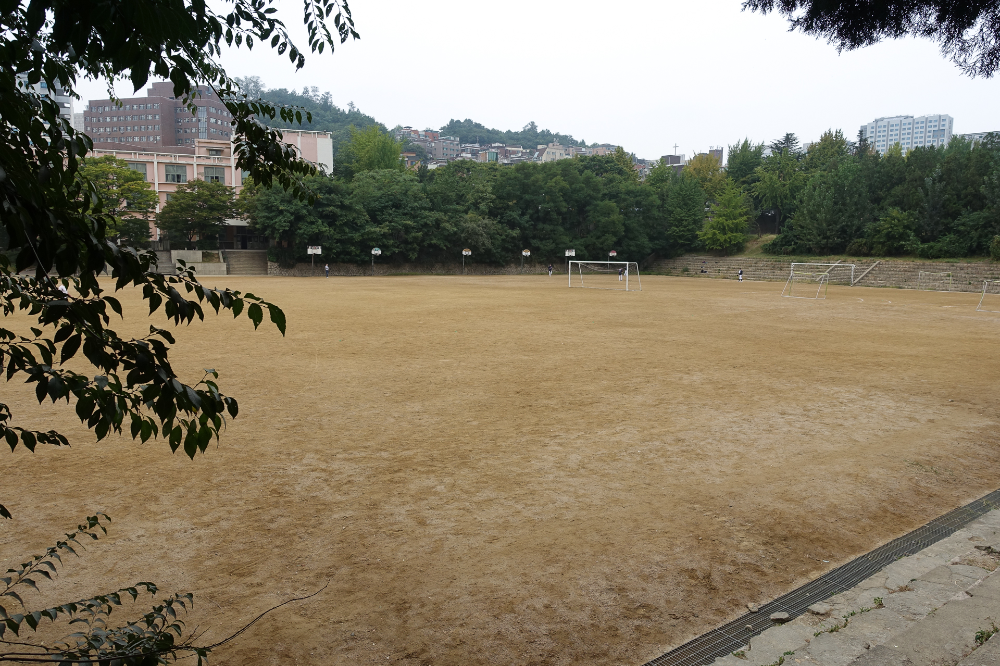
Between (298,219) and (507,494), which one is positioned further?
(298,219)

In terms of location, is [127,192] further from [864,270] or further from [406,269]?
[864,270]

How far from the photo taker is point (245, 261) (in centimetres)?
6025

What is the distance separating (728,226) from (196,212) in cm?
5163

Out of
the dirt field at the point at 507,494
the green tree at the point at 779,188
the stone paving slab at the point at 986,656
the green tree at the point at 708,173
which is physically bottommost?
the dirt field at the point at 507,494

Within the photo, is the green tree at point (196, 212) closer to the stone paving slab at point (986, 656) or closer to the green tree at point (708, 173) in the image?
the green tree at point (708, 173)

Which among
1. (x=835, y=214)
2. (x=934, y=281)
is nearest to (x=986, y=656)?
(x=934, y=281)

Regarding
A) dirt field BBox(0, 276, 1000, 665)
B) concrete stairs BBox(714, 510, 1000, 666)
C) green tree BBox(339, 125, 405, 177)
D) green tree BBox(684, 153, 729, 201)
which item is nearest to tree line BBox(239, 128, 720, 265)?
green tree BBox(339, 125, 405, 177)

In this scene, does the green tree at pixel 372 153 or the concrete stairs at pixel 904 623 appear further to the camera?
the green tree at pixel 372 153

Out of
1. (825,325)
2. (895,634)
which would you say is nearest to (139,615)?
(895,634)

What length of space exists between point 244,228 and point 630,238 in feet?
132

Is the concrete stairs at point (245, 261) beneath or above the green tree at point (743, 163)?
beneath

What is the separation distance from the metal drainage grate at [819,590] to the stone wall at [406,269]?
56496 mm

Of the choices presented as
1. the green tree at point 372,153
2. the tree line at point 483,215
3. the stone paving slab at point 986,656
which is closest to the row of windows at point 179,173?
the tree line at point 483,215

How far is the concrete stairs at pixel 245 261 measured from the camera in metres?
59.2
